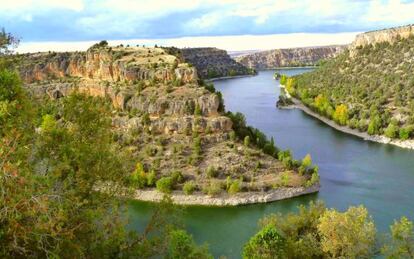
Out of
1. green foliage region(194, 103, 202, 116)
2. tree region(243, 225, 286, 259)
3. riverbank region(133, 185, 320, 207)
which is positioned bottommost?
riverbank region(133, 185, 320, 207)

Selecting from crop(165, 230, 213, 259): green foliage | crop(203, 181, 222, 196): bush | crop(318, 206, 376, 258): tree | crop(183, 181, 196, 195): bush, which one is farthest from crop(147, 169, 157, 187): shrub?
crop(165, 230, 213, 259): green foliage

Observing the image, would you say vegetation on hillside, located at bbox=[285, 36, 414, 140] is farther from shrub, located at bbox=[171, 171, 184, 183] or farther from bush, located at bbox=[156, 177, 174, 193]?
bush, located at bbox=[156, 177, 174, 193]

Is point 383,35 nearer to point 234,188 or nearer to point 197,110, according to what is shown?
point 197,110

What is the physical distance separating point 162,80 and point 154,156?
1084cm

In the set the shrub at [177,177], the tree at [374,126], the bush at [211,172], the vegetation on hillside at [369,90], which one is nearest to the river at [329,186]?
the tree at [374,126]

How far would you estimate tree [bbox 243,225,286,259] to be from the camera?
20359 mm

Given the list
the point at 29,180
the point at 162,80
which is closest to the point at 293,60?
the point at 162,80

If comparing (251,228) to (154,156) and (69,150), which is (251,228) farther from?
(69,150)

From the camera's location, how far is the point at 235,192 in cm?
3456

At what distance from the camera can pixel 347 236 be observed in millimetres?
19609

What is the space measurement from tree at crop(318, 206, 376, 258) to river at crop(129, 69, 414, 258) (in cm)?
672

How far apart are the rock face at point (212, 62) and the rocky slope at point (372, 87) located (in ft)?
143

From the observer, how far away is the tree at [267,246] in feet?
66.8

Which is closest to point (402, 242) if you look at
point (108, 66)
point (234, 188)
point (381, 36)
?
point (234, 188)
